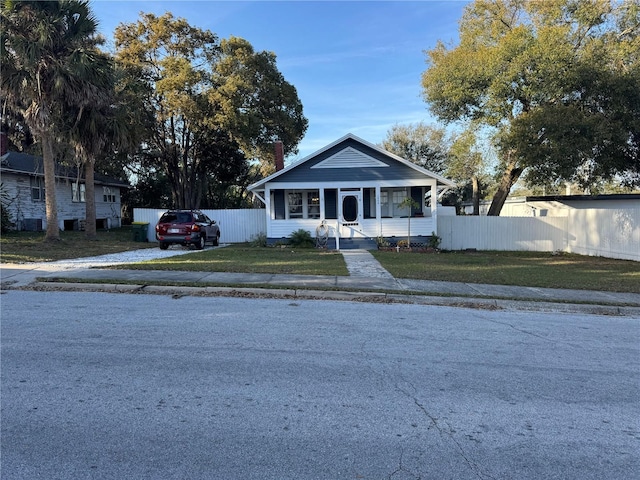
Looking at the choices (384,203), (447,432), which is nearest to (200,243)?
(384,203)

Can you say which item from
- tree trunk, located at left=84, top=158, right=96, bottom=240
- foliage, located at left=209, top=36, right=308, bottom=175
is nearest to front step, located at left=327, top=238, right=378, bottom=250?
foliage, located at left=209, top=36, right=308, bottom=175

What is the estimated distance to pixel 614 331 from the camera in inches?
272

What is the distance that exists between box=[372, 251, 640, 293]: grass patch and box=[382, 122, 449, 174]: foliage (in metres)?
27.6

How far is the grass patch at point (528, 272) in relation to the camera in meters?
10.9

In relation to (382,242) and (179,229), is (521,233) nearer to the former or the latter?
(382,242)

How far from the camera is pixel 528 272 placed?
12.8m

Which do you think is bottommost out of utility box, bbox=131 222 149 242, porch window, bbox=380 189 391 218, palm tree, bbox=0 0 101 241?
utility box, bbox=131 222 149 242

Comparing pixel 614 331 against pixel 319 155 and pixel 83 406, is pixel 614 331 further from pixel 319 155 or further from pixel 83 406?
pixel 319 155

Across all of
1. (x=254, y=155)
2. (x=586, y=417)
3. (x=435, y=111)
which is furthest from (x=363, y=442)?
(x=254, y=155)

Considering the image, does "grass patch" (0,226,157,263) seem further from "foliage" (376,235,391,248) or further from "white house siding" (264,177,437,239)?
"foliage" (376,235,391,248)

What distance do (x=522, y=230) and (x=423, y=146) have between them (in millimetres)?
23335

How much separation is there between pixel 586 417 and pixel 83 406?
4.35 m

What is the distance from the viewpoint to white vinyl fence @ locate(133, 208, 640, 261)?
1753cm

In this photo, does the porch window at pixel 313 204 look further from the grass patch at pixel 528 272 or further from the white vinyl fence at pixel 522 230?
the grass patch at pixel 528 272
